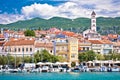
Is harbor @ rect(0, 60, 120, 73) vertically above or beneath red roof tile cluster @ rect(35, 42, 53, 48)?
beneath

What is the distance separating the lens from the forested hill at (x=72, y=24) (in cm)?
8806

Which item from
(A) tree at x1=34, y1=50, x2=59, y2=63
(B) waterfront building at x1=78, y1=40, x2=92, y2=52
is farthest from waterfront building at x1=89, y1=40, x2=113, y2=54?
(A) tree at x1=34, y1=50, x2=59, y2=63

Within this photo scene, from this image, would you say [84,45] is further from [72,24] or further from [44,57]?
[72,24]

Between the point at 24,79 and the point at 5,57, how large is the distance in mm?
11940

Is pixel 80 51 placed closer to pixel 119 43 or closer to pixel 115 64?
pixel 115 64

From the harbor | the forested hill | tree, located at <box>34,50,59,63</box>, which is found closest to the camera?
the harbor

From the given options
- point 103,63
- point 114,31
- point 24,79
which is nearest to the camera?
point 24,79

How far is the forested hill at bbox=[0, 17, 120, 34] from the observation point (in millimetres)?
88062

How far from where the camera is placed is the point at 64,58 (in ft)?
138

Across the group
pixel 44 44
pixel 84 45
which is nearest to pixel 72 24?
pixel 84 45

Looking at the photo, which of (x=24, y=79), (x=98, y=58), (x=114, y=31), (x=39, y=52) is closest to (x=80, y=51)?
(x=98, y=58)

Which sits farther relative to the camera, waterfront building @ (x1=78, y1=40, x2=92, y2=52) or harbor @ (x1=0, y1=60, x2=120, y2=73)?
waterfront building @ (x1=78, y1=40, x2=92, y2=52)

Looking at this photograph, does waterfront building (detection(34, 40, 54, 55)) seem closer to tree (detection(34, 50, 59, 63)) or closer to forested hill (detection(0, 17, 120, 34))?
tree (detection(34, 50, 59, 63))

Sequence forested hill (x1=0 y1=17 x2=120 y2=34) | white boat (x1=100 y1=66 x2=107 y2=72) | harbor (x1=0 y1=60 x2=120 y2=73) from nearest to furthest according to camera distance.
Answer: harbor (x1=0 y1=60 x2=120 y2=73)
white boat (x1=100 y1=66 x2=107 y2=72)
forested hill (x1=0 y1=17 x2=120 y2=34)
